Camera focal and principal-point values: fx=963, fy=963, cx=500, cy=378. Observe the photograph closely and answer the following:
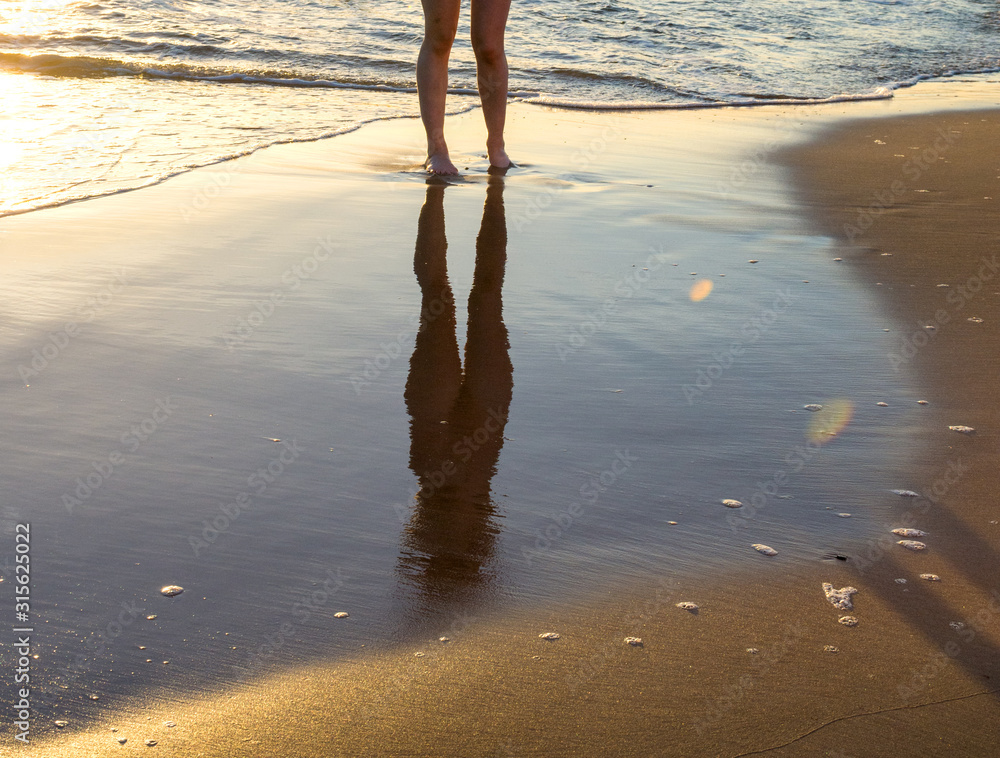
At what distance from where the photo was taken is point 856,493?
178 cm

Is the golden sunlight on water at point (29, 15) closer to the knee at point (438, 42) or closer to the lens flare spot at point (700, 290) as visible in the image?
the knee at point (438, 42)

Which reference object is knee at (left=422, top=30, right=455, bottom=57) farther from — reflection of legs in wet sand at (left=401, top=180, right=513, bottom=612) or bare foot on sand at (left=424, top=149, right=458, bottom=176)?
reflection of legs in wet sand at (left=401, top=180, right=513, bottom=612)

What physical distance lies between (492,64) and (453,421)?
266 cm

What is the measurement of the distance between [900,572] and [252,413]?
50.4 inches

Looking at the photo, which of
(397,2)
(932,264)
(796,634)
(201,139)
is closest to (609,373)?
(796,634)

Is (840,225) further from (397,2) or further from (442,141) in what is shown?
(397,2)

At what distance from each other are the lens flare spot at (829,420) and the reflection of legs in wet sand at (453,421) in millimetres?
652

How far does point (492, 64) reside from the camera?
426 centimetres

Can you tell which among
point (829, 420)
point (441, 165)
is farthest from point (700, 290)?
point (441, 165)

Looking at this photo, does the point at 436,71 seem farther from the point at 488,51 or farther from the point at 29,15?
the point at 29,15

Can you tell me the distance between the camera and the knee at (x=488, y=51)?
4.21m

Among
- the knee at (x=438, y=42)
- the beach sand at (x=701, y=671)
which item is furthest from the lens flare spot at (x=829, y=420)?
the knee at (x=438, y=42)

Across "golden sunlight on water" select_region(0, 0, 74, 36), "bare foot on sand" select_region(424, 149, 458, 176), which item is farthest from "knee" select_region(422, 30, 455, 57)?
"golden sunlight on water" select_region(0, 0, 74, 36)

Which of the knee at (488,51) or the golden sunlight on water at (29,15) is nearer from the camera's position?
the knee at (488,51)
